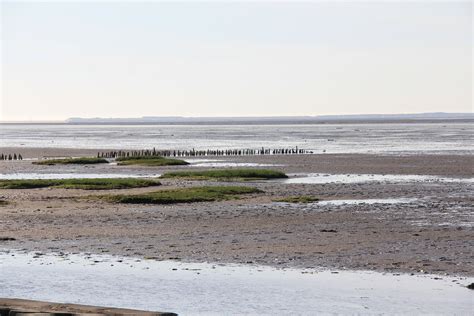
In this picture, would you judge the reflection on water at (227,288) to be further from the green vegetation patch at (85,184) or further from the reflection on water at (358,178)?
the reflection on water at (358,178)

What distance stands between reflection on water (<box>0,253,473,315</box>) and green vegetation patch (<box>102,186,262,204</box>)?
13871 mm

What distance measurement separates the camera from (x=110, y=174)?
54.8 metres

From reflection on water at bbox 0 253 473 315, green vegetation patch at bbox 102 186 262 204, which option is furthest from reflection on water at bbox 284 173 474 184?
reflection on water at bbox 0 253 473 315

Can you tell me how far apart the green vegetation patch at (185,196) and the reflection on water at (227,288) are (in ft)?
45.5

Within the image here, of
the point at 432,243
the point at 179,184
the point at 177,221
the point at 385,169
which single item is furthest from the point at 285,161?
the point at 432,243

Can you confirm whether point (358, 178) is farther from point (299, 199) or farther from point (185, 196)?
point (185, 196)

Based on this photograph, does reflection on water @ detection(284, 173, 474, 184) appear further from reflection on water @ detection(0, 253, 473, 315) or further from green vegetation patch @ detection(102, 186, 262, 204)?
reflection on water @ detection(0, 253, 473, 315)

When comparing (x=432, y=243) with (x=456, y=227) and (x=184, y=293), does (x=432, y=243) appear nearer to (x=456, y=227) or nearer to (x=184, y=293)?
(x=456, y=227)

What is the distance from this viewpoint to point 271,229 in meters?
27.1

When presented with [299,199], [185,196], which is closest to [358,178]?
[299,199]

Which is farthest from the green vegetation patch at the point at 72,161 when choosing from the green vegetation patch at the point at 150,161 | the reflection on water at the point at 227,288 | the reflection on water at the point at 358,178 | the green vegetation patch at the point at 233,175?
the reflection on water at the point at 227,288

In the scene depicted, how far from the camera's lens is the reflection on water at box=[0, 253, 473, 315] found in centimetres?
1644

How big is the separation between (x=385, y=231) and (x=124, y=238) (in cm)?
761

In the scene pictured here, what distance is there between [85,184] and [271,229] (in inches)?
708
